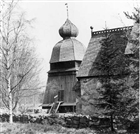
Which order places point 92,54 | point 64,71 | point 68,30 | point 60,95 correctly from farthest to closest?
point 68,30
point 64,71
point 60,95
point 92,54

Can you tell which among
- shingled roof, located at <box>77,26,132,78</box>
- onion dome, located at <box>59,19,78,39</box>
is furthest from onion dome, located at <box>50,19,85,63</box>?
shingled roof, located at <box>77,26,132,78</box>

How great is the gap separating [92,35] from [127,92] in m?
16.7

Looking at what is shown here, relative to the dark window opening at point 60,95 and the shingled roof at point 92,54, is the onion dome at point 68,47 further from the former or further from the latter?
the shingled roof at point 92,54

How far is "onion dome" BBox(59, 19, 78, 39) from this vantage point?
36.4 meters

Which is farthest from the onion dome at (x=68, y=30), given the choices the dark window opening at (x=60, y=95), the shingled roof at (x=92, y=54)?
the dark window opening at (x=60, y=95)

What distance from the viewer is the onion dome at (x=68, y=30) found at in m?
36.4

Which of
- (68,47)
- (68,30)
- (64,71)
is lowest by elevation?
(64,71)

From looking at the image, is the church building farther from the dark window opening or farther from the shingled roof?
the shingled roof

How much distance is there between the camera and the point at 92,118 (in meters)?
14.7

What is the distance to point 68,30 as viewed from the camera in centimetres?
3634

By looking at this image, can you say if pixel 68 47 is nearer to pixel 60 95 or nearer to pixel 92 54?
pixel 60 95

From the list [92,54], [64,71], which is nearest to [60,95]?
[64,71]

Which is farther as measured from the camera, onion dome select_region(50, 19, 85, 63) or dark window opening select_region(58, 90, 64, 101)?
onion dome select_region(50, 19, 85, 63)

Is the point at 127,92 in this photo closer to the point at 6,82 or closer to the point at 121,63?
the point at 121,63
